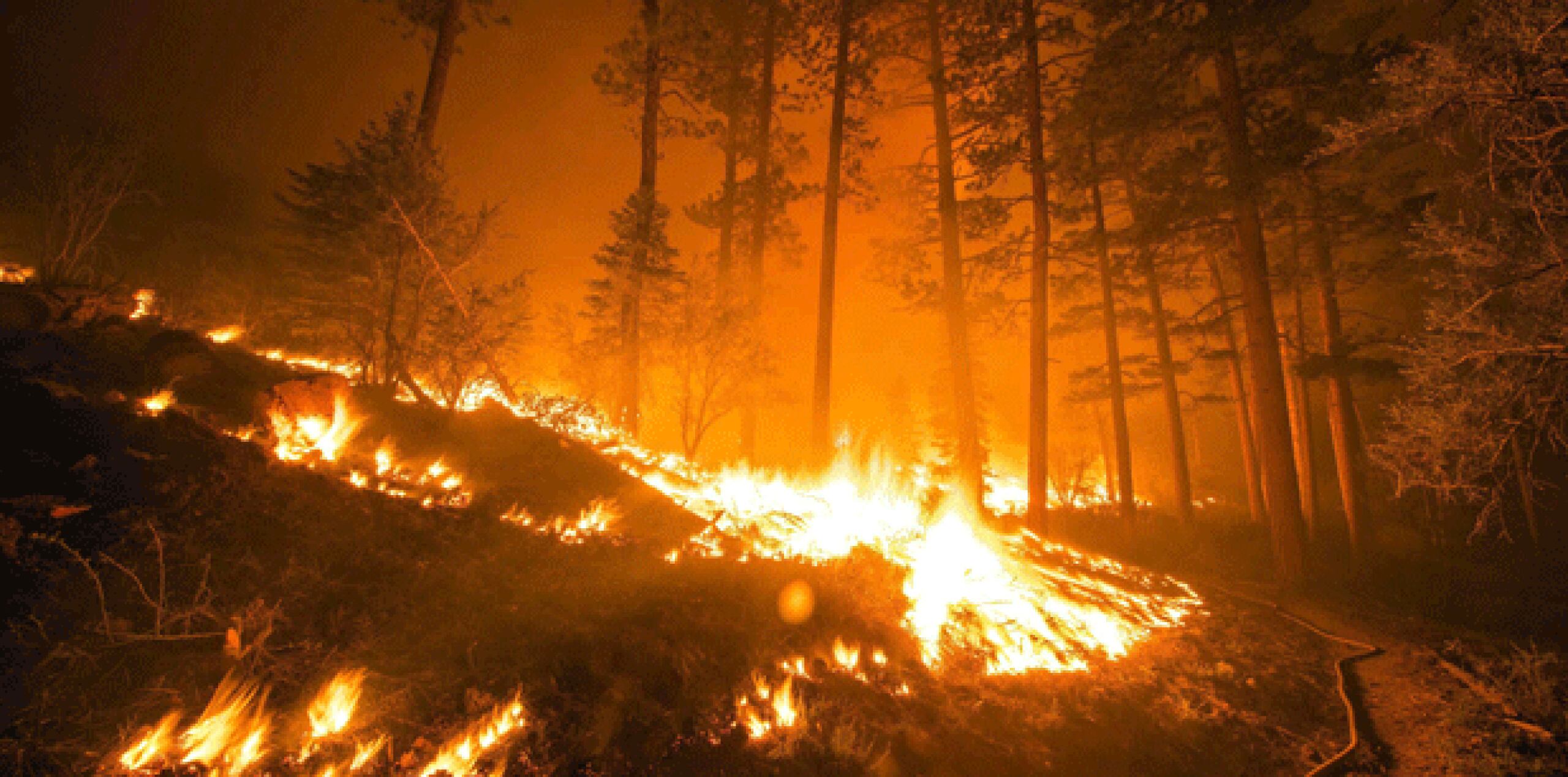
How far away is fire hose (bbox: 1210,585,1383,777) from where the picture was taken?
14.9 ft

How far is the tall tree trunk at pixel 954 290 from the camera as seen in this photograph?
11852mm

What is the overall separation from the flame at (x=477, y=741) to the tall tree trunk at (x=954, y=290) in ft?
32.4

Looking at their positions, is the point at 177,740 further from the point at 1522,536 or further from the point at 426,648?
the point at 1522,536

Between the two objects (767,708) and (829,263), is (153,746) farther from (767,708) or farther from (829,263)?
(829,263)

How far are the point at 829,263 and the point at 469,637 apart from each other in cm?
1151

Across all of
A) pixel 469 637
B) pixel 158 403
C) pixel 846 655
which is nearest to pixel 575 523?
pixel 469 637

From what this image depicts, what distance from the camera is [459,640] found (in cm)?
419

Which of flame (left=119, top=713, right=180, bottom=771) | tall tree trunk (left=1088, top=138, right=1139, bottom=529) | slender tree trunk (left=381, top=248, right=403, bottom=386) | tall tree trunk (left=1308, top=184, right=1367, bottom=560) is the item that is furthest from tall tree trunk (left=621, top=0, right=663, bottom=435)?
tall tree trunk (left=1308, top=184, right=1367, bottom=560)

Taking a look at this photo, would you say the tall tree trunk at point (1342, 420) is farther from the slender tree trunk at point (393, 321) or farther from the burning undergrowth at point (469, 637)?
the slender tree trunk at point (393, 321)

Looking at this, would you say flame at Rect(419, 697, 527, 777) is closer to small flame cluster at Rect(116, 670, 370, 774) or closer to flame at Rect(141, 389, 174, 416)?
small flame cluster at Rect(116, 670, 370, 774)

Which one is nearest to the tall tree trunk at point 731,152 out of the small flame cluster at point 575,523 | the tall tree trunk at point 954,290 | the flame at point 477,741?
the tall tree trunk at point 954,290

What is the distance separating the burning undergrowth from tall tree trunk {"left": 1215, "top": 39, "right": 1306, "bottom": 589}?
11.0 ft

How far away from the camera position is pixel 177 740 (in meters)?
2.87

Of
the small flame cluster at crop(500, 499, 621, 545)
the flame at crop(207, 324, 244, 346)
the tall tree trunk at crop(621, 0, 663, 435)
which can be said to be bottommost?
the small flame cluster at crop(500, 499, 621, 545)
